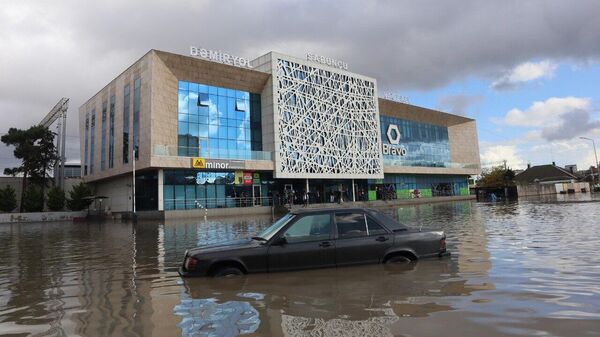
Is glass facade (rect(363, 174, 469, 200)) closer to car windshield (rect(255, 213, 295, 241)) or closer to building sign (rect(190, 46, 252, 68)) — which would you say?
building sign (rect(190, 46, 252, 68))

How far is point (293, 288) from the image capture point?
22.1 feet

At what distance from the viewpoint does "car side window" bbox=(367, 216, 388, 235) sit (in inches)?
329

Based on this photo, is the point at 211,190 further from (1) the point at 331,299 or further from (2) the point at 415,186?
(1) the point at 331,299

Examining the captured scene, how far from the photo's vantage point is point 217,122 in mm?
47969

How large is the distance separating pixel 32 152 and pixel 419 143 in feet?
198

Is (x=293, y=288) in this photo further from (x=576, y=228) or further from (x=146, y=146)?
(x=146, y=146)

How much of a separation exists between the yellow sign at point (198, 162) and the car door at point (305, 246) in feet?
118

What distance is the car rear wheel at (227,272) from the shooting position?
7.59m

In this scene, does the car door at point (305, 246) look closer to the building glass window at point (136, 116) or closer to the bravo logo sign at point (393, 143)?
the building glass window at point (136, 116)

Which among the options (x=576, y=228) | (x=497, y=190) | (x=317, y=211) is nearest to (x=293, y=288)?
(x=317, y=211)

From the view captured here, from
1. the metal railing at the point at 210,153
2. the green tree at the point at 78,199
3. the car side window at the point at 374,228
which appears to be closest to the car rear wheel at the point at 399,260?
the car side window at the point at 374,228

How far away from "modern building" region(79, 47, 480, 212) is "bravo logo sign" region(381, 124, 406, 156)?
477 centimetres

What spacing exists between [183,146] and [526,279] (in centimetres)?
4073

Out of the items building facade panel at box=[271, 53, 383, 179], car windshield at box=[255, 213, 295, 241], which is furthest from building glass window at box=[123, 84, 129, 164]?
car windshield at box=[255, 213, 295, 241]
